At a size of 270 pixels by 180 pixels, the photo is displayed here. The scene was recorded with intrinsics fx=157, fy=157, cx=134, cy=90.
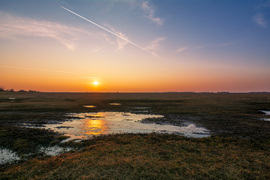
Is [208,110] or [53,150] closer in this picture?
[53,150]

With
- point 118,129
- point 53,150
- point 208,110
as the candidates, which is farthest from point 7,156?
point 208,110

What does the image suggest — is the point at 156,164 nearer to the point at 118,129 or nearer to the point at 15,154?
the point at 15,154

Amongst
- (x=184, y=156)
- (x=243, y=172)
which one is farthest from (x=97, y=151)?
(x=243, y=172)

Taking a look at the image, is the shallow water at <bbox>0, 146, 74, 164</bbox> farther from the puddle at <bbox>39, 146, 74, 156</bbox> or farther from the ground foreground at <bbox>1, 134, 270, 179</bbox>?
the ground foreground at <bbox>1, 134, 270, 179</bbox>

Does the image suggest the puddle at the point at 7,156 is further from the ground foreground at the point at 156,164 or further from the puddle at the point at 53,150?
the puddle at the point at 53,150

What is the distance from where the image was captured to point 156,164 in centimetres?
1040

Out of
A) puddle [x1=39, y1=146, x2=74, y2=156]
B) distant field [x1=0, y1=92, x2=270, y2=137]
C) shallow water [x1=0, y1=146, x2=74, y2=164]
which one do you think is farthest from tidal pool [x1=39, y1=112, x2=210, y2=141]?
shallow water [x1=0, y1=146, x2=74, y2=164]

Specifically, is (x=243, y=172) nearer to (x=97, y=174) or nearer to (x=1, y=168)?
(x=97, y=174)

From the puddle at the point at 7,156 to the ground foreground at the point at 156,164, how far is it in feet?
6.28

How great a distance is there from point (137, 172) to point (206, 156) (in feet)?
19.6

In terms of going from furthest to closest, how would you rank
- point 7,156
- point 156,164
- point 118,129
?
point 118,129 < point 7,156 < point 156,164

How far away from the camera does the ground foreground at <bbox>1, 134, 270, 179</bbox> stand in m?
9.25

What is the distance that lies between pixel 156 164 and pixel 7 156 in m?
12.6

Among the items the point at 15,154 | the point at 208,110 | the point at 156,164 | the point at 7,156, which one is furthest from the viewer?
the point at 208,110
